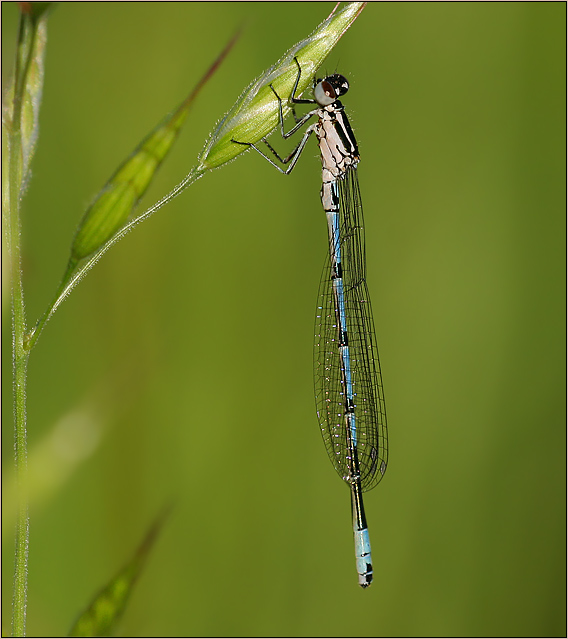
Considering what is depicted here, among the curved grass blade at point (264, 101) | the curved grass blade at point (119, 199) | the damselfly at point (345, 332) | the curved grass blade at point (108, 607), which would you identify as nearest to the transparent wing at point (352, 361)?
the damselfly at point (345, 332)

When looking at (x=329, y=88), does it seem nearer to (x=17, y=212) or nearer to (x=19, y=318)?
(x=17, y=212)

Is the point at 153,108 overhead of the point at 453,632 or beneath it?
overhead

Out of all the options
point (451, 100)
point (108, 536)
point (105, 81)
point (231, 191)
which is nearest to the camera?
point (108, 536)

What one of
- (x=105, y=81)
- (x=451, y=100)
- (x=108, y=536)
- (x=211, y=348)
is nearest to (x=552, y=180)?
(x=451, y=100)

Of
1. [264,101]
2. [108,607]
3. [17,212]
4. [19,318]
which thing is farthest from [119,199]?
[108,607]

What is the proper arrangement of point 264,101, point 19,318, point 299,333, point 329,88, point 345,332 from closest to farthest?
point 19,318 → point 264,101 → point 329,88 → point 299,333 → point 345,332

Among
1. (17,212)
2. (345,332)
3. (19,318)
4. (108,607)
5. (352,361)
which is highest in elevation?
(345,332)

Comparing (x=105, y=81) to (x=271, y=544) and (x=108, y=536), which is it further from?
(x=271, y=544)
